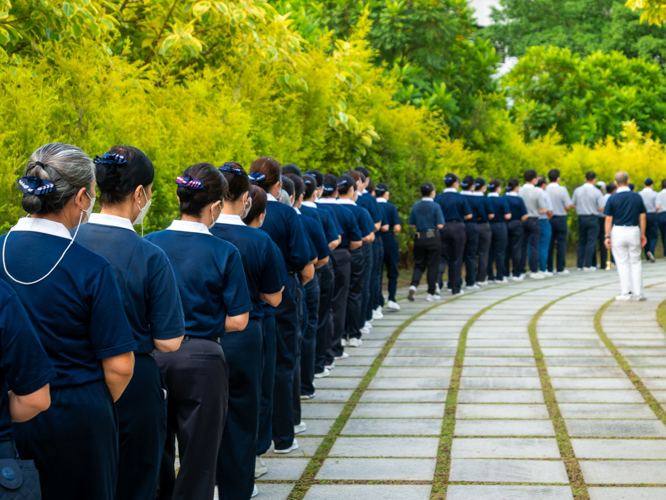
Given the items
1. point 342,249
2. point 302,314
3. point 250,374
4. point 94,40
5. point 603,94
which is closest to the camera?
point 250,374

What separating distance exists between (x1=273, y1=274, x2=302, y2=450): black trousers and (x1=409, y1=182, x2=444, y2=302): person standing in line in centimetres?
701

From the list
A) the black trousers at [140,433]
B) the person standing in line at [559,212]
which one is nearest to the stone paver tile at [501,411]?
the black trousers at [140,433]

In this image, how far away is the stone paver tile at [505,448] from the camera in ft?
16.3

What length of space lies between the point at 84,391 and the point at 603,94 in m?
30.0

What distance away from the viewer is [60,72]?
6.46 metres

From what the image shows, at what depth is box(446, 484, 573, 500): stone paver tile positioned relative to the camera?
4230 millimetres

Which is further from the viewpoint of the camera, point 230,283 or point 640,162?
point 640,162

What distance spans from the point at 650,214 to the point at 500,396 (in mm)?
14174

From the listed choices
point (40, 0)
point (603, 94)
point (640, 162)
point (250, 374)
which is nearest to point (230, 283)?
point (250, 374)

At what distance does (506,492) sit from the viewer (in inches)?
170

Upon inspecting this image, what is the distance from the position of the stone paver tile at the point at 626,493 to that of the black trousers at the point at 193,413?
6.64 feet

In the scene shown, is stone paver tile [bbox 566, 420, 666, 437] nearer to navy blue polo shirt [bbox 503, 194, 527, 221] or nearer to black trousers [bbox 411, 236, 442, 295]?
black trousers [bbox 411, 236, 442, 295]

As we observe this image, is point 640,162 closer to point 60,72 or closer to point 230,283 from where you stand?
point 60,72

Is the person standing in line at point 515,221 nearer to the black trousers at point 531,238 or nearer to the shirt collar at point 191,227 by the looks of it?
the black trousers at point 531,238
